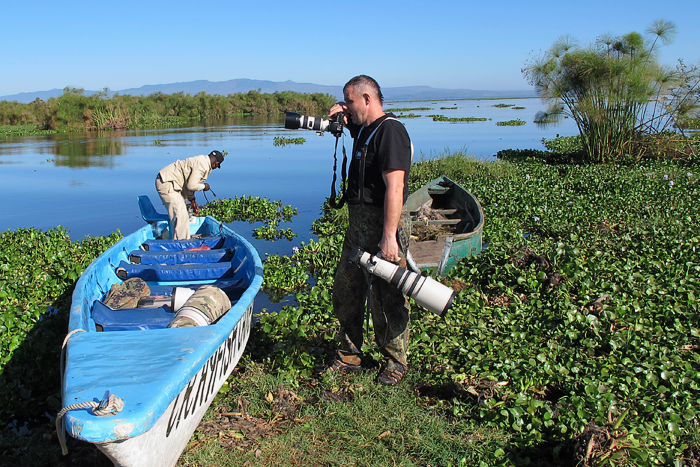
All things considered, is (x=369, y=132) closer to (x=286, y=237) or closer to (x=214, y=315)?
(x=214, y=315)

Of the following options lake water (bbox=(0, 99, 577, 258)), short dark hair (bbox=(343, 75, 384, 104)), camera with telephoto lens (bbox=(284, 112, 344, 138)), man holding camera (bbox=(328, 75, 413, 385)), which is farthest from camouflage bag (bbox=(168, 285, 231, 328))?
lake water (bbox=(0, 99, 577, 258))

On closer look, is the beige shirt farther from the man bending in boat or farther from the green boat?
the green boat

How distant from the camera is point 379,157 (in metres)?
3.23

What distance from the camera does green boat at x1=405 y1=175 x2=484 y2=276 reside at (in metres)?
6.56

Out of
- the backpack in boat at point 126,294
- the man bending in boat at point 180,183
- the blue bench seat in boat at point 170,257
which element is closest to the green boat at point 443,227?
the blue bench seat in boat at point 170,257

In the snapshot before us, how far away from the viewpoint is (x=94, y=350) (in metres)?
2.97

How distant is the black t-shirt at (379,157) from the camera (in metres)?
3.15

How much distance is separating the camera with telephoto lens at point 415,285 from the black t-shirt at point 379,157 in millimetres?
437

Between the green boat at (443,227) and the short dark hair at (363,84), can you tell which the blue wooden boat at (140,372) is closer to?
the short dark hair at (363,84)

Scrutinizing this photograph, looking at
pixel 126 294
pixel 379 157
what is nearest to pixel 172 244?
pixel 126 294

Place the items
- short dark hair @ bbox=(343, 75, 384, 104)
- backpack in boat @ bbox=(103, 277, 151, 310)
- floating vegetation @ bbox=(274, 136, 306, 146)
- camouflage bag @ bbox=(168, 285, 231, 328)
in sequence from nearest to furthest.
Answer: short dark hair @ bbox=(343, 75, 384, 104)
camouflage bag @ bbox=(168, 285, 231, 328)
backpack in boat @ bbox=(103, 277, 151, 310)
floating vegetation @ bbox=(274, 136, 306, 146)

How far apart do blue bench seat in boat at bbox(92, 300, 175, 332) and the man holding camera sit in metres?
1.49

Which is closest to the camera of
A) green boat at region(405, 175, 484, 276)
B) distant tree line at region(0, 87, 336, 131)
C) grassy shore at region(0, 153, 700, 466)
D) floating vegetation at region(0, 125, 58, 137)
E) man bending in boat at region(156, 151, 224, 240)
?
grassy shore at region(0, 153, 700, 466)

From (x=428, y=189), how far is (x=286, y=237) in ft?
9.96
